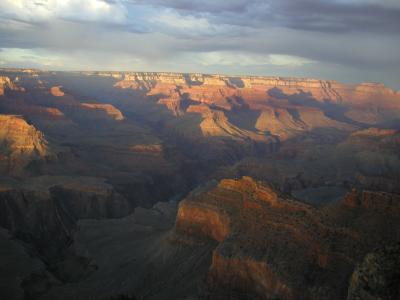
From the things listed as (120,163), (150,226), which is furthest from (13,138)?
(150,226)

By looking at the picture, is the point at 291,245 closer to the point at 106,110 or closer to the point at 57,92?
the point at 106,110

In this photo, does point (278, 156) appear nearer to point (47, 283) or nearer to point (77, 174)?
point (77, 174)

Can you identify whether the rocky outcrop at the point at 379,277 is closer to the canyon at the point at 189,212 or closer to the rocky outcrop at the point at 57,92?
the canyon at the point at 189,212

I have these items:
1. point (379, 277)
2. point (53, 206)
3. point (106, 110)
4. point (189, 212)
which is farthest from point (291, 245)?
point (106, 110)

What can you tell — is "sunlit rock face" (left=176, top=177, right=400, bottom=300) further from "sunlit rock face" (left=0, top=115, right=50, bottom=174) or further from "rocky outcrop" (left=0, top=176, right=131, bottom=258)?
"sunlit rock face" (left=0, top=115, right=50, bottom=174)

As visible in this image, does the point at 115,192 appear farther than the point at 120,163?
No
